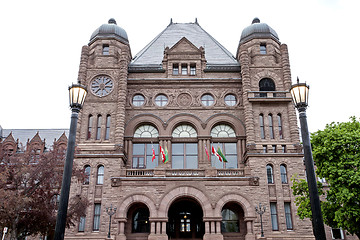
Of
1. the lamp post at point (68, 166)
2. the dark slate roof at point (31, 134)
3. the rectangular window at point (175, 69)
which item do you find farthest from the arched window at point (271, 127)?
the dark slate roof at point (31, 134)

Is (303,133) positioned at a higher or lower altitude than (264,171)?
lower

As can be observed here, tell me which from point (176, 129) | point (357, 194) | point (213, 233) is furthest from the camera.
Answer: point (176, 129)

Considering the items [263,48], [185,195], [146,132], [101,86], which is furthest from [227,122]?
[101,86]

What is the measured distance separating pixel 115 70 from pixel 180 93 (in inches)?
266

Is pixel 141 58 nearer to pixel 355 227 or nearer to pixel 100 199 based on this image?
pixel 100 199

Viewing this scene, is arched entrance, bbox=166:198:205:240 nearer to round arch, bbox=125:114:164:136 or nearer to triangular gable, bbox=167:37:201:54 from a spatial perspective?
round arch, bbox=125:114:164:136

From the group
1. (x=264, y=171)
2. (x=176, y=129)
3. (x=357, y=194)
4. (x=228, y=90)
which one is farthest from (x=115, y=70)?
(x=357, y=194)

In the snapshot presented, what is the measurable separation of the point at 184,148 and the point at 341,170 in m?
14.5

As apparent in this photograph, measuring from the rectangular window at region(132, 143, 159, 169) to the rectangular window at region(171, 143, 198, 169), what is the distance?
66.0 inches

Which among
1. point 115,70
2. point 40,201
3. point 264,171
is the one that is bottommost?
point 40,201

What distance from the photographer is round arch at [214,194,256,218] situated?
25.9 m

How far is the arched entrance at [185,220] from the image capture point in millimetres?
28264

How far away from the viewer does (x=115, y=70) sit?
105 ft

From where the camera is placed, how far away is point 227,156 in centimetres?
3073
